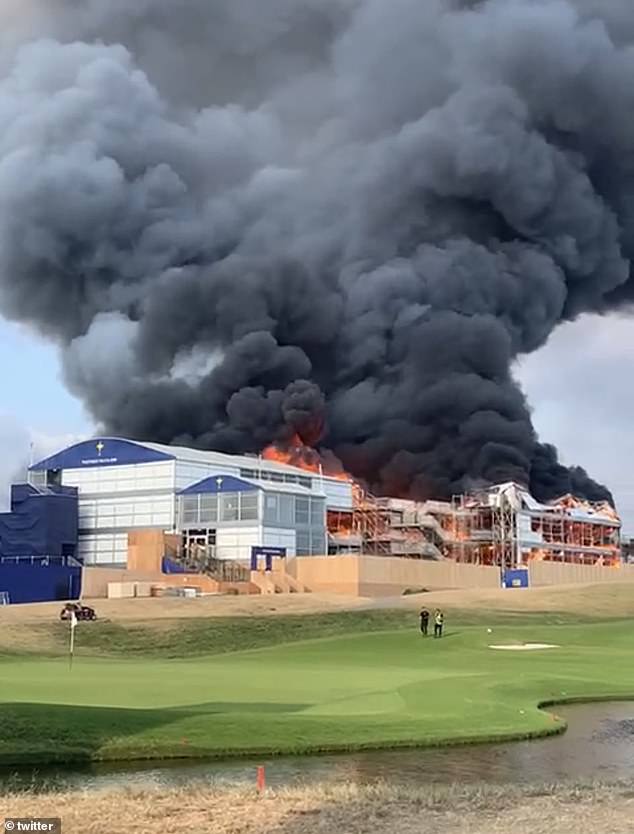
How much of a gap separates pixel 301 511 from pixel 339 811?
73.4 metres

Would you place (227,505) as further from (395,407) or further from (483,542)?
(395,407)

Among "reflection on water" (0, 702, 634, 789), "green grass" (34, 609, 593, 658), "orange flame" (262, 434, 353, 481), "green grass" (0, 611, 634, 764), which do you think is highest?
"orange flame" (262, 434, 353, 481)

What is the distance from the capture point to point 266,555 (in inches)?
3211

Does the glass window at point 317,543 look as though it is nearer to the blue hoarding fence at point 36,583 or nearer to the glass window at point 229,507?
the glass window at point 229,507

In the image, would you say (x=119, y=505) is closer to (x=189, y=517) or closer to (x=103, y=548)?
(x=103, y=548)

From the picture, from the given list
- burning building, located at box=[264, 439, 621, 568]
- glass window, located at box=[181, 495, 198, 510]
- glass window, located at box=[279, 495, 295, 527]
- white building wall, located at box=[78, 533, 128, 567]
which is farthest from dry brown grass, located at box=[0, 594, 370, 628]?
burning building, located at box=[264, 439, 621, 568]

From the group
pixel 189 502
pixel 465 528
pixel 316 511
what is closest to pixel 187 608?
pixel 189 502

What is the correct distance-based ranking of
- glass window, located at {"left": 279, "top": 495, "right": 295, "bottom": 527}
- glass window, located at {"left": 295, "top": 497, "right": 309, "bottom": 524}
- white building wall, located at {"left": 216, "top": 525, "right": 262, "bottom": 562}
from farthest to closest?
glass window, located at {"left": 295, "top": 497, "right": 309, "bottom": 524} → glass window, located at {"left": 279, "top": 495, "right": 295, "bottom": 527} → white building wall, located at {"left": 216, "top": 525, "right": 262, "bottom": 562}

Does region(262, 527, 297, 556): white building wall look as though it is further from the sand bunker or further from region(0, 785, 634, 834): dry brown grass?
region(0, 785, 634, 834): dry brown grass

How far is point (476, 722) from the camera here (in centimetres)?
2258

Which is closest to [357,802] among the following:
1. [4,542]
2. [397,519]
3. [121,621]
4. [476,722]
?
[476,722]

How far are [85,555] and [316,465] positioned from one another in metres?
28.2

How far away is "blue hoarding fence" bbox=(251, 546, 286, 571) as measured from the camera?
80.4 meters

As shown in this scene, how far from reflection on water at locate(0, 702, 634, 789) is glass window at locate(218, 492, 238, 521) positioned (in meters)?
62.9
